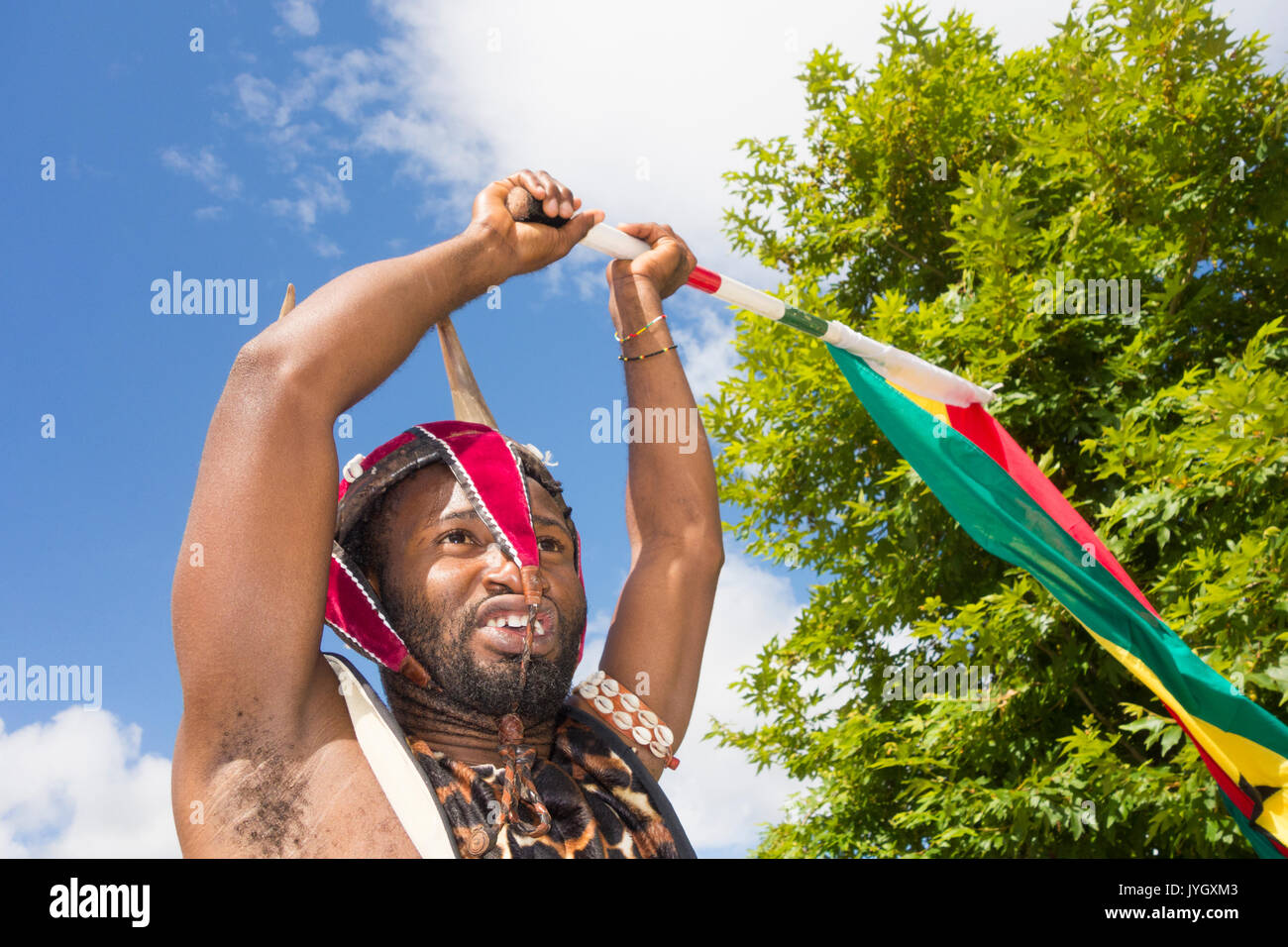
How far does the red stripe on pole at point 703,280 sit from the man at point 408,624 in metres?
0.56

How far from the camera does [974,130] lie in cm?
895

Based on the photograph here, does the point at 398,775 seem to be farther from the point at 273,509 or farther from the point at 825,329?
the point at 825,329

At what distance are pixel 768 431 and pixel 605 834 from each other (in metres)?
6.65

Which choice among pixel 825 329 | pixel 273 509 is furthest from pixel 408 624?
pixel 825 329

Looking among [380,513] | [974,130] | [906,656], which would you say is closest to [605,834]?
[380,513]

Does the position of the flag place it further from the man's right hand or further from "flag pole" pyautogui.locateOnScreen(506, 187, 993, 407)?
the man's right hand

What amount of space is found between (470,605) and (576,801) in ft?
1.47

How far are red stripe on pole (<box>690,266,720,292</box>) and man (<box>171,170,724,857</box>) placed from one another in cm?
56

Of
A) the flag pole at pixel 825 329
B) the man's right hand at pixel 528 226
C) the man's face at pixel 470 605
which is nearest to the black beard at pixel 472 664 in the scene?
the man's face at pixel 470 605

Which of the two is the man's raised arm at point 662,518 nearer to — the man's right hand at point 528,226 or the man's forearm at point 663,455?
the man's forearm at point 663,455

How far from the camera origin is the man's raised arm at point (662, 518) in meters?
2.75

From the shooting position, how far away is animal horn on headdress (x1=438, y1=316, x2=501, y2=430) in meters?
2.84

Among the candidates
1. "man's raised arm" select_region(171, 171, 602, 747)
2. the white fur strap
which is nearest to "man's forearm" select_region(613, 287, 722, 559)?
"man's raised arm" select_region(171, 171, 602, 747)

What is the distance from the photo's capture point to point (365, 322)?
2.15 meters
